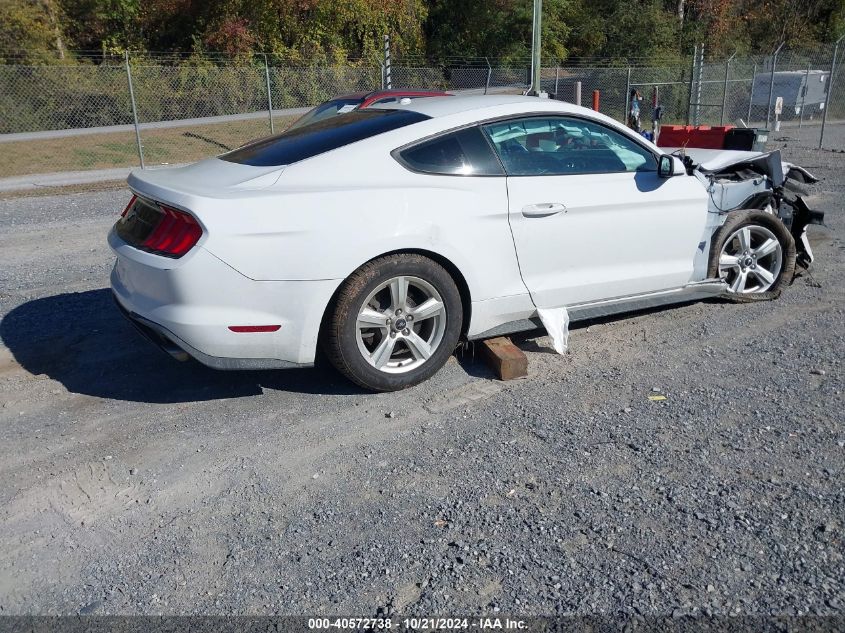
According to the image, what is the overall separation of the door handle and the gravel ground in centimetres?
96

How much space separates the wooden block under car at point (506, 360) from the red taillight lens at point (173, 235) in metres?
1.89

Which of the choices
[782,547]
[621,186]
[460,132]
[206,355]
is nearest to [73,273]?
[206,355]

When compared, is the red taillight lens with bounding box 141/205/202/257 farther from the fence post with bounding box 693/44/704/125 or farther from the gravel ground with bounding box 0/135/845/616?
the fence post with bounding box 693/44/704/125

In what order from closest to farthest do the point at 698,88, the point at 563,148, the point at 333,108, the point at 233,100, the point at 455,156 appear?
the point at 455,156 → the point at 563,148 → the point at 333,108 → the point at 698,88 → the point at 233,100

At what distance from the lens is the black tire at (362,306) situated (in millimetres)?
Result: 4258

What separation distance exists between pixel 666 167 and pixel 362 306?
2.31 meters

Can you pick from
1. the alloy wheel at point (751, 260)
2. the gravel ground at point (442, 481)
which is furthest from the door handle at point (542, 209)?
the alloy wheel at point (751, 260)

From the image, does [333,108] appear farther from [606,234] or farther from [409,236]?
[409,236]

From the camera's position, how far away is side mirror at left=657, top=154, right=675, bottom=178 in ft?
17.1

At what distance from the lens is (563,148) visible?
5027mm

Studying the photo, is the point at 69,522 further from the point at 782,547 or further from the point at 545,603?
the point at 782,547

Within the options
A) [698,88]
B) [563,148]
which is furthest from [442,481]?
[698,88]

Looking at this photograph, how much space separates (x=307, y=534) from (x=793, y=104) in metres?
26.2

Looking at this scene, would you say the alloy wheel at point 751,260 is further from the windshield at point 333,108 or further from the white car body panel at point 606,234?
the windshield at point 333,108
